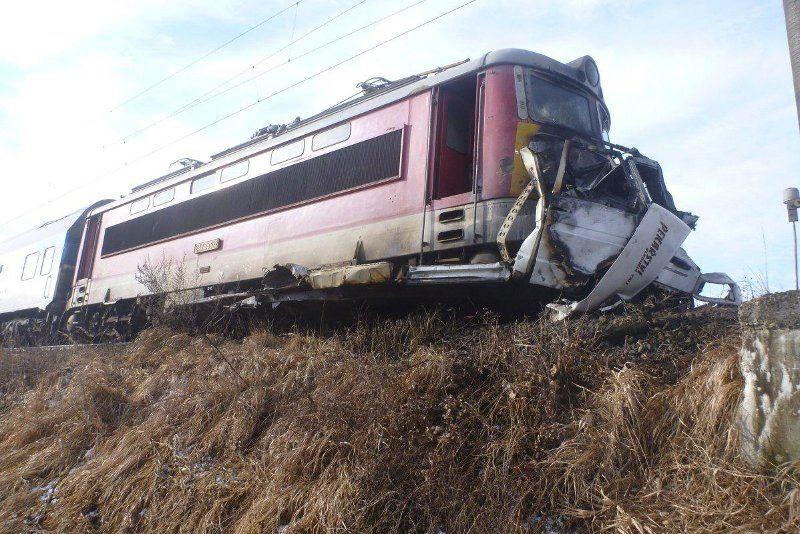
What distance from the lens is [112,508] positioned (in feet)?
15.3

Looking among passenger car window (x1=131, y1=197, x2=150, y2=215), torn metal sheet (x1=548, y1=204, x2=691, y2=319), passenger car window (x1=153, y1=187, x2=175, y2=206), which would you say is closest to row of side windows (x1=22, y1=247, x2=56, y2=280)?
passenger car window (x1=131, y1=197, x2=150, y2=215)

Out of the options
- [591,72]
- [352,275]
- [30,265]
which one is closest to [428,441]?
[352,275]

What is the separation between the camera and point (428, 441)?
4.08 m

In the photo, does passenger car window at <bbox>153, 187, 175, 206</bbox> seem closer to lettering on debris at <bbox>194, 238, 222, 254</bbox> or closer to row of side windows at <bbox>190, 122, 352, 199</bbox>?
row of side windows at <bbox>190, 122, 352, 199</bbox>

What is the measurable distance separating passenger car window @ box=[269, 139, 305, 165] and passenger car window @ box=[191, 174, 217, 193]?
1.42 meters

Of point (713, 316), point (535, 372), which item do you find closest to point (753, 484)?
point (535, 372)

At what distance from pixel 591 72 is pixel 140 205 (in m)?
7.85

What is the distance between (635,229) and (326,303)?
3212 mm

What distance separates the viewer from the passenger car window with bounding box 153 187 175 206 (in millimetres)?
10102

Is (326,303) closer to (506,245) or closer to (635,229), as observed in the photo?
(506,245)

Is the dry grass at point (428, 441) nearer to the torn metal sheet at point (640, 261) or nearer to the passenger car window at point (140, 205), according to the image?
the torn metal sheet at point (640, 261)

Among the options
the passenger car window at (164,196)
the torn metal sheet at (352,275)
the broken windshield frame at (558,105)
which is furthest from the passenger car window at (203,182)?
the broken windshield frame at (558,105)

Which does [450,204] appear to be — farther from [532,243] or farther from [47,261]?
[47,261]

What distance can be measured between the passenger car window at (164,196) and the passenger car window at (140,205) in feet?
0.91
